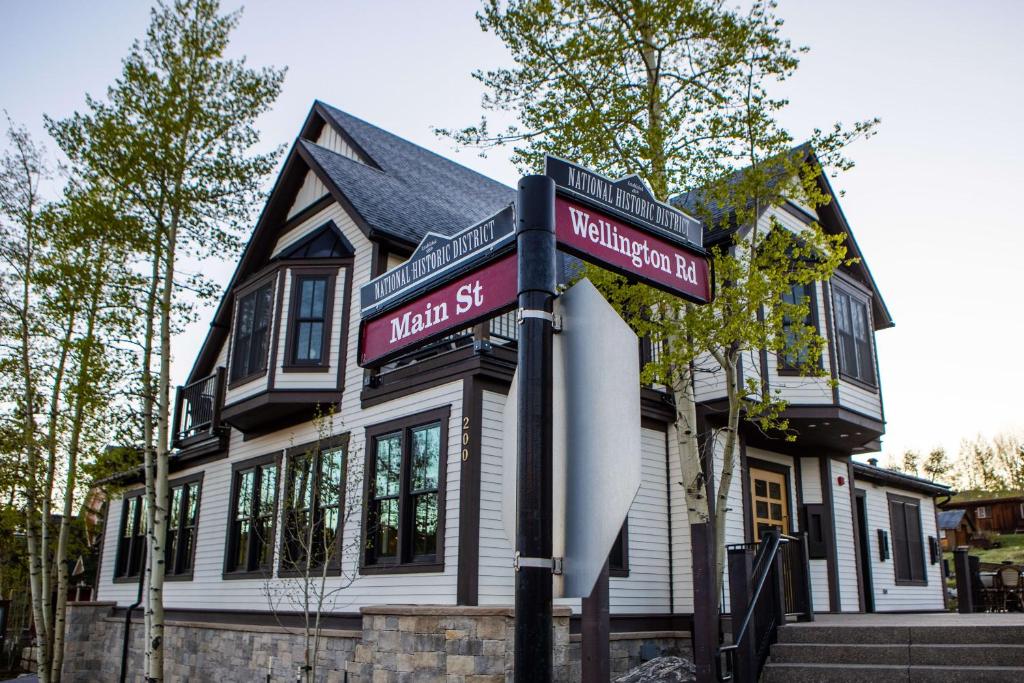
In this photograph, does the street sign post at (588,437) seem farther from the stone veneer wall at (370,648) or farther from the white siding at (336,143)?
the white siding at (336,143)

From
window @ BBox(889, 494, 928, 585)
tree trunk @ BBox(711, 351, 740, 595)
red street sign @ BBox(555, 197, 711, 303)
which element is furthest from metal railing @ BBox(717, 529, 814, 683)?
window @ BBox(889, 494, 928, 585)

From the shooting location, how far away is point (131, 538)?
1945 cm

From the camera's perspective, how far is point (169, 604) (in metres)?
16.5

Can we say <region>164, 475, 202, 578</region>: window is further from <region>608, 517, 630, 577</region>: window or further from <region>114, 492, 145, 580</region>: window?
<region>608, 517, 630, 577</region>: window

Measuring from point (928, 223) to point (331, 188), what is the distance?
15.0 meters

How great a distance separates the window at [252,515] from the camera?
559 inches

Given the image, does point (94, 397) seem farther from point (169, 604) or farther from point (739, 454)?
point (739, 454)

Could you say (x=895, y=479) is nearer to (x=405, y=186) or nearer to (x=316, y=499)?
(x=405, y=186)

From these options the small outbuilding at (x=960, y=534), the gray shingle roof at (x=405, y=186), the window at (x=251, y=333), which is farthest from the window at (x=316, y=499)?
the small outbuilding at (x=960, y=534)

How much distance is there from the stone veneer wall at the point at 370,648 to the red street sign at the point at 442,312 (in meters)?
5.60

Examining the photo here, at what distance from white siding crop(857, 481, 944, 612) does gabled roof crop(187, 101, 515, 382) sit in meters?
10.7

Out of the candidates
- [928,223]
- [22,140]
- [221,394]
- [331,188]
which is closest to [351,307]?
[331,188]

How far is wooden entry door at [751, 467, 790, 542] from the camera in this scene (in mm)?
14445

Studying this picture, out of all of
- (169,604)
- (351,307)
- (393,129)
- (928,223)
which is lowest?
(169,604)
